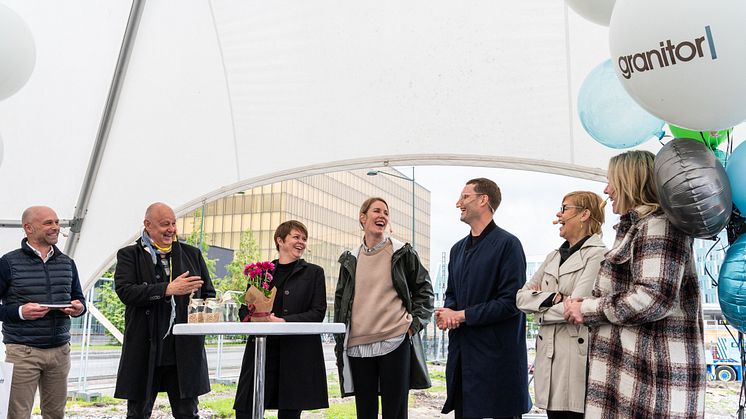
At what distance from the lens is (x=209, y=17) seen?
4438mm

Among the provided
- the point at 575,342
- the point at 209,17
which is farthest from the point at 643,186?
the point at 209,17

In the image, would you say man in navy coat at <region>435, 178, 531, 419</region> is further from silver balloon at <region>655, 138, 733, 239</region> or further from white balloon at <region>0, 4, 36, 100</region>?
white balloon at <region>0, 4, 36, 100</region>

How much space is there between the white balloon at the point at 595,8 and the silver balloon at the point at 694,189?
2.23ft

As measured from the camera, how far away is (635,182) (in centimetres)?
220

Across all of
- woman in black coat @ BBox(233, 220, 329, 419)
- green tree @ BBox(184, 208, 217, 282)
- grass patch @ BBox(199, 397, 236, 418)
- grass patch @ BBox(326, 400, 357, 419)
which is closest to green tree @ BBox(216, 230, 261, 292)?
green tree @ BBox(184, 208, 217, 282)

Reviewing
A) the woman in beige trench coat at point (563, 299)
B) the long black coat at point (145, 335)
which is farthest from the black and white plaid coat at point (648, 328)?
the long black coat at point (145, 335)

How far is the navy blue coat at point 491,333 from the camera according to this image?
9.25 ft

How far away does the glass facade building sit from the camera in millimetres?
4832

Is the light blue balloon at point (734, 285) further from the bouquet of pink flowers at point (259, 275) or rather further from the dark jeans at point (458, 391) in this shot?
the bouquet of pink flowers at point (259, 275)

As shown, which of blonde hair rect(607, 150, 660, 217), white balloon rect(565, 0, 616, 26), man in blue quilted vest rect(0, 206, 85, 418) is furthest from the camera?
man in blue quilted vest rect(0, 206, 85, 418)

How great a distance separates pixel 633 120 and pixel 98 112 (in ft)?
12.5

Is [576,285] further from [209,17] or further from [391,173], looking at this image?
[209,17]

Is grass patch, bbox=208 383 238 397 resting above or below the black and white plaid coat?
below

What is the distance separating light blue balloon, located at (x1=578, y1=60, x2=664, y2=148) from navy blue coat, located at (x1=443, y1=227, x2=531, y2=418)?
621 mm
